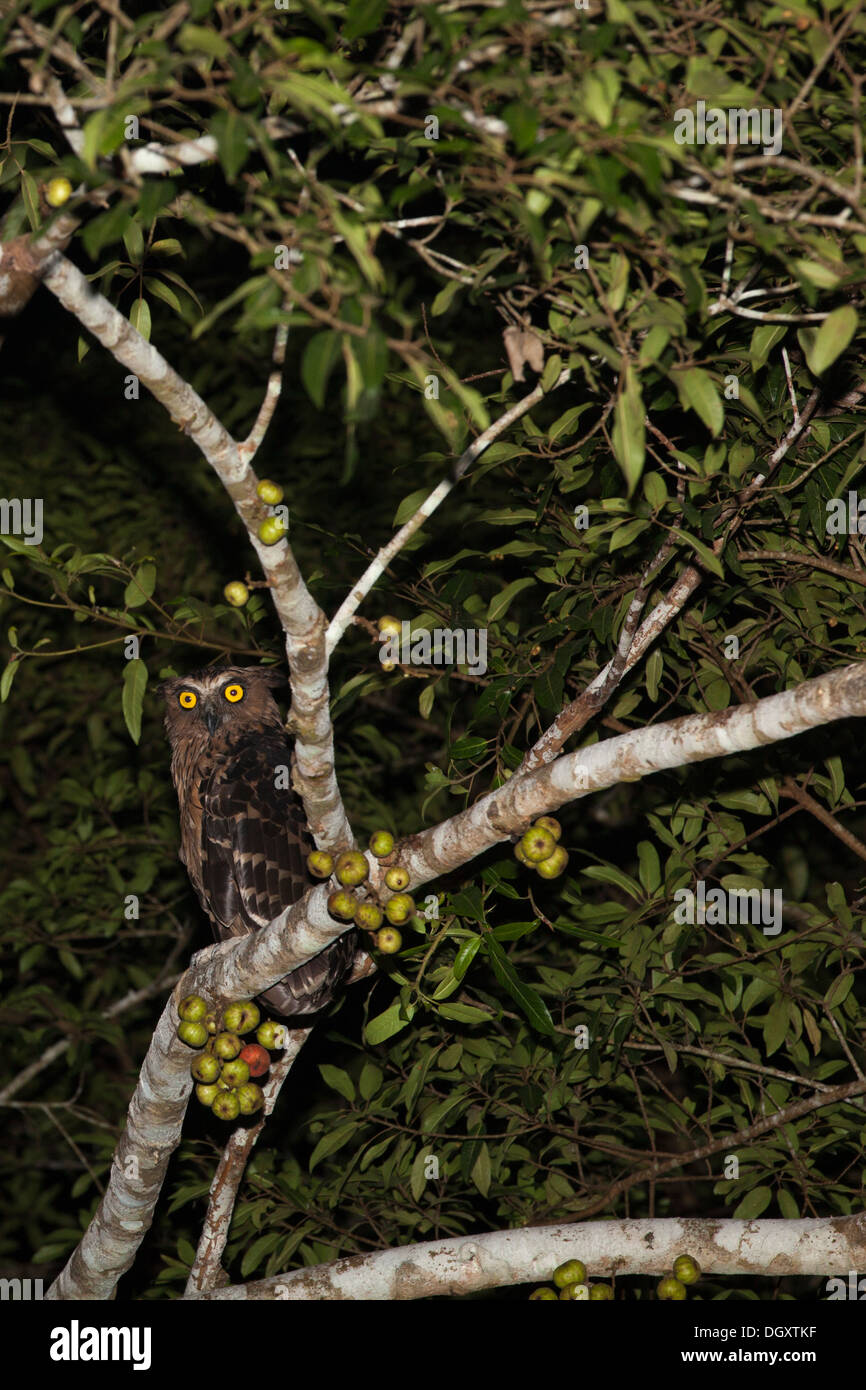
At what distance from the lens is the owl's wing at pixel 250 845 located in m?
4.45

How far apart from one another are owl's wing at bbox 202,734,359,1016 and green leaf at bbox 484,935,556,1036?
1670mm

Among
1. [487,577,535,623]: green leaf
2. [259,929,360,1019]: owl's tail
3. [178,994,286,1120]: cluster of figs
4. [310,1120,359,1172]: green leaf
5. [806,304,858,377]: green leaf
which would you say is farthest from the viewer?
[259,929,360,1019]: owl's tail

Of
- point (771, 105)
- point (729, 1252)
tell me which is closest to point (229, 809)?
point (729, 1252)

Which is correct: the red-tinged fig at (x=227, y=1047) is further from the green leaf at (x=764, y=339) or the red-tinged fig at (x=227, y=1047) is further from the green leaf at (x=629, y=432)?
the green leaf at (x=764, y=339)

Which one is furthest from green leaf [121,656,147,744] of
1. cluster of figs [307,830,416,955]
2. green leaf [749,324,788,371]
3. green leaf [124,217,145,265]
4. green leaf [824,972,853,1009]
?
green leaf [824,972,853,1009]

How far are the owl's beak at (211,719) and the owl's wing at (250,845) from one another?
0.18 m

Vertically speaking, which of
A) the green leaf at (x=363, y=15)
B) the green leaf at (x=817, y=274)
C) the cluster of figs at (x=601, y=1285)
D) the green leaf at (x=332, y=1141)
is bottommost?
the cluster of figs at (x=601, y=1285)

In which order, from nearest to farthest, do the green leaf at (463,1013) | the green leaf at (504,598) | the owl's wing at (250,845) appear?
the green leaf at (463,1013)
the green leaf at (504,598)
the owl's wing at (250,845)

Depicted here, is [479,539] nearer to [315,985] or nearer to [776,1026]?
[315,985]

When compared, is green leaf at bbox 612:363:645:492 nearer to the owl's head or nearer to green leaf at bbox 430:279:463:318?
green leaf at bbox 430:279:463:318

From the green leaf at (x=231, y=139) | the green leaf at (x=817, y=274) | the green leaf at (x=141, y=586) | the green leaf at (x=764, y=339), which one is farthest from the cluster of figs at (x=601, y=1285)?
the green leaf at (x=231, y=139)

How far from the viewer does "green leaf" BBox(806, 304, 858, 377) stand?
1.81 meters

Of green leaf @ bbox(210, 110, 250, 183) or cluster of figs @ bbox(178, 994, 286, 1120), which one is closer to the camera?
green leaf @ bbox(210, 110, 250, 183)
